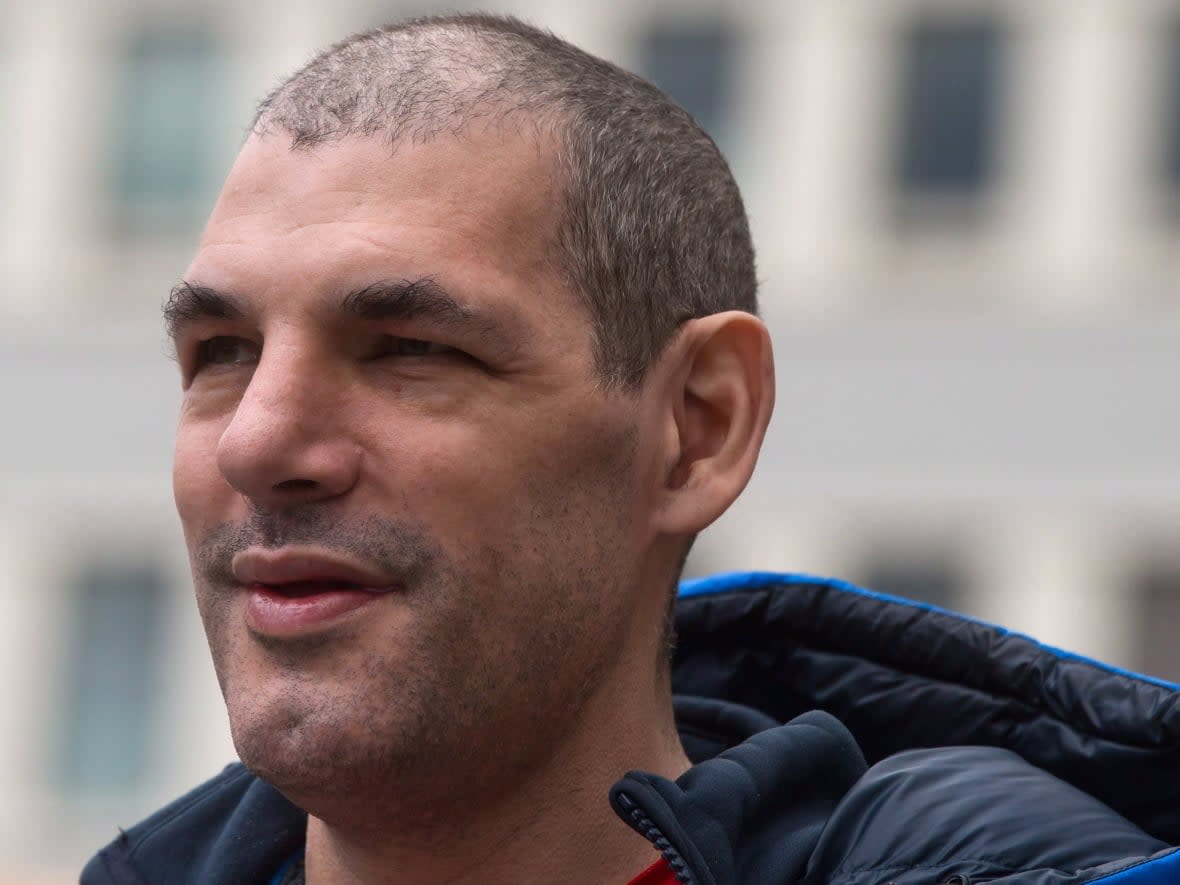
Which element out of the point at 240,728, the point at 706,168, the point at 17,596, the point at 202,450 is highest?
the point at 706,168

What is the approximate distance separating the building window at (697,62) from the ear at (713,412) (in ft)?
53.7

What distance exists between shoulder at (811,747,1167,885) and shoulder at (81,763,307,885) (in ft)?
2.97

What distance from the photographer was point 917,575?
19.0m

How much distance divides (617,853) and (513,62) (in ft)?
3.87

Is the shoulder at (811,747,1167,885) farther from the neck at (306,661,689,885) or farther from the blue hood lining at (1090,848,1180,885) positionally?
the neck at (306,661,689,885)

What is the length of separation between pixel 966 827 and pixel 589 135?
1.14m

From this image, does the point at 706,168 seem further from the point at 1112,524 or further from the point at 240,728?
the point at 1112,524

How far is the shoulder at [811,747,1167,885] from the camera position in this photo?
127 inches

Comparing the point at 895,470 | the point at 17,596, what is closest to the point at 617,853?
the point at 895,470

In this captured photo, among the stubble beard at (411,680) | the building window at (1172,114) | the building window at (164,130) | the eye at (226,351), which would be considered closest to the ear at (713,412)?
the stubble beard at (411,680)

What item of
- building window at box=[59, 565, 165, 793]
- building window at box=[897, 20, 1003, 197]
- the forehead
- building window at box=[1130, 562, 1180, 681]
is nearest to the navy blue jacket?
the forehead

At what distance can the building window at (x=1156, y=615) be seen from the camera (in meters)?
17.9

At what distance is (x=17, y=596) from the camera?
2095 cm

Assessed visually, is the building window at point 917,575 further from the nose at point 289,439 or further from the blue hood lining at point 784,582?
the nose at point 289,439
